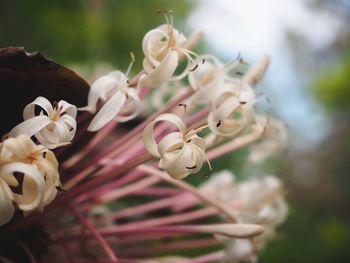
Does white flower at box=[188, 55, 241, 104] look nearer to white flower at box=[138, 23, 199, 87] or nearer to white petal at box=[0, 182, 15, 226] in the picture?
white flower at box=[138, 23, 199, 87]

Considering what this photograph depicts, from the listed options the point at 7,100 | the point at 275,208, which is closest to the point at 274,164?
the point at 275,208

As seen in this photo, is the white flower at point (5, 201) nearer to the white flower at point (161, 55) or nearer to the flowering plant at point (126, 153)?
the flowering plant at point (126, 153)

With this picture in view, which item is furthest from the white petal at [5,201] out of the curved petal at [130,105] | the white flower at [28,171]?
the curved petal at [130,105]

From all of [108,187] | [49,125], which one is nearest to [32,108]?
[49,125]

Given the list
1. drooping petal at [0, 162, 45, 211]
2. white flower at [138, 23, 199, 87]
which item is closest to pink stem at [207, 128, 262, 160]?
white flower at [138, 23, 199, 87]

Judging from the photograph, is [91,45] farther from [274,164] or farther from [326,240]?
[326,240]

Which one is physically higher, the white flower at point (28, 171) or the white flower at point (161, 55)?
the white flower at point (161, 55)

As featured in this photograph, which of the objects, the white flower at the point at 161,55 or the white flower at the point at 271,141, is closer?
the white flower at the point at 161,55

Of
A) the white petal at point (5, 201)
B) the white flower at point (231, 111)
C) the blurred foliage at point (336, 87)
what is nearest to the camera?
the white petal at point (5, 201)
